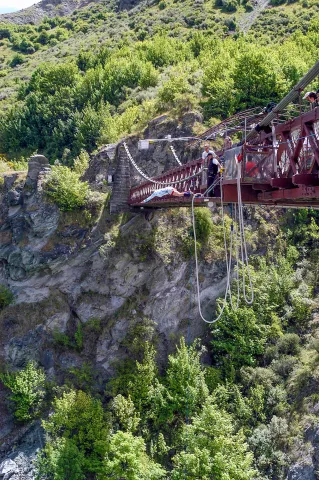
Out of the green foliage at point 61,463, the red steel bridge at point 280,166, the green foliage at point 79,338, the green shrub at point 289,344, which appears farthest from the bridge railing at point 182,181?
the green foliage at point 61,463

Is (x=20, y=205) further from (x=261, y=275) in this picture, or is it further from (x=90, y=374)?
(x=261, y=275)

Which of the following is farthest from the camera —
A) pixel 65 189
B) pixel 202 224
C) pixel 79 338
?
pixel 202 224

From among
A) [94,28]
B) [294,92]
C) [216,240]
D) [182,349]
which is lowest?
[182,349]

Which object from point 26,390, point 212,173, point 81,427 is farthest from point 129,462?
point 212,173

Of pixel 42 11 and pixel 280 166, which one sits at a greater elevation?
pixel 42 11

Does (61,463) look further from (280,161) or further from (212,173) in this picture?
(280,161)

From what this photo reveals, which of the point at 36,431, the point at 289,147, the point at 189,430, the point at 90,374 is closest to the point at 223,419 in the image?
the point at 189,430

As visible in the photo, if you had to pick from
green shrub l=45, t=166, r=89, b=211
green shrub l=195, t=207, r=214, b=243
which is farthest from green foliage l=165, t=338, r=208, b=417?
green shrub l=45, t=166, r=89, b=211
